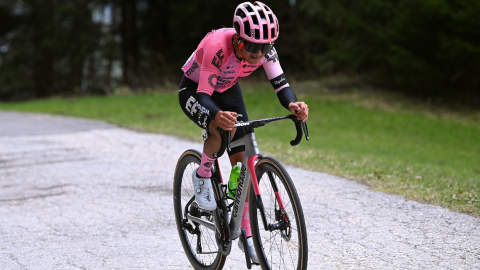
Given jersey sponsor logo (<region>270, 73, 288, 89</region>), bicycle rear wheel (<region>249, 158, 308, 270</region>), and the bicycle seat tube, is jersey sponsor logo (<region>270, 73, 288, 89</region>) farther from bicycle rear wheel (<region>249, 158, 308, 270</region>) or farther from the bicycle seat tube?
bicycle rear wheel (<region>249, 158, 308, 270</region>)

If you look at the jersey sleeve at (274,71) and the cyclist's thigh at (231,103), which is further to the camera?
the cyclist's thigh at (231,103)

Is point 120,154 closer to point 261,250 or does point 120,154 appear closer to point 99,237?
point 99,237

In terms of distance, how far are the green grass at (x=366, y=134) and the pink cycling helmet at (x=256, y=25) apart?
3.04m

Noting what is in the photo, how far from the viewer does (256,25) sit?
3545 millimetres

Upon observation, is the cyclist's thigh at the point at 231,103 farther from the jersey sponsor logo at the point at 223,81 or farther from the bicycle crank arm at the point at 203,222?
the bicycle crank arm at the point at 203,222

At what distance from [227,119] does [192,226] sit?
143 centimetres

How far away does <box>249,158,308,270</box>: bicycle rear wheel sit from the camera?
3.38 m

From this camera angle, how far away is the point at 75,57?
26.7m

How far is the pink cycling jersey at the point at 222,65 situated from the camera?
380 cm

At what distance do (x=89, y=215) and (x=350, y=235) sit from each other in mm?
2802

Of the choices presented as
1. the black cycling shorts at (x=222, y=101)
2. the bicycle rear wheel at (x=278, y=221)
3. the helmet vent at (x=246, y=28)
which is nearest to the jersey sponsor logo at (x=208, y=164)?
the black cycling shorts at (x=222, y=101)

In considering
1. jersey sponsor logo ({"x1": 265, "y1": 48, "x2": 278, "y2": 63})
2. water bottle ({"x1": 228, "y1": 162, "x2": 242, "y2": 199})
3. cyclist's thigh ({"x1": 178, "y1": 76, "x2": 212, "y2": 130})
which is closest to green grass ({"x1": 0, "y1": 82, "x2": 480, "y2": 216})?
water bottle ({"x1": 228, "y1": 162, "x2": 242, "y2": 199})

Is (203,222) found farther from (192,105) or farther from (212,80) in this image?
(212,80)

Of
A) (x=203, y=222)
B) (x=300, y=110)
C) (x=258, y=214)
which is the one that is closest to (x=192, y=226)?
(x=203, y=222)
